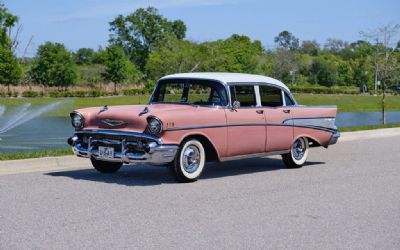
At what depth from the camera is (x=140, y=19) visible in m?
109

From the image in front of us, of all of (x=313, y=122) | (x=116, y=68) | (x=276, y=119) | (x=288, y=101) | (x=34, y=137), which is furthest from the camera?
(x=116, y=68)

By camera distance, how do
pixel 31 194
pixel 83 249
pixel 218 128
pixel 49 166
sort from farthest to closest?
1. pixel 49 166
2. pixel 218 128
3. pixel 31 194
4. pixel 83 249

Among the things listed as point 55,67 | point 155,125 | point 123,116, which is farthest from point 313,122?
point 55,67

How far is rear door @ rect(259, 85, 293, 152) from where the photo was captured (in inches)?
424

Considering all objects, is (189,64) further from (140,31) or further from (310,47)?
(310,47)

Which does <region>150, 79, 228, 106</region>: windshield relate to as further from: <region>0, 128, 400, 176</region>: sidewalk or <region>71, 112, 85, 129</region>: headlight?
<region>0, 128, 400, 176</region>: sidewalk

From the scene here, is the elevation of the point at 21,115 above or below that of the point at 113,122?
below

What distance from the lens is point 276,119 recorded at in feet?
35.7

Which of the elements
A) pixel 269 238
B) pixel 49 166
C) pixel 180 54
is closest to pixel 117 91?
pixel 180 54

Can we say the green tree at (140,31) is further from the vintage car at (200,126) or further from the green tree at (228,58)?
the vintage car at (200,126)

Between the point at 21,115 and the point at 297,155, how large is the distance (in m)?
25.2

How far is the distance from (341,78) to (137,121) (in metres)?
91.3

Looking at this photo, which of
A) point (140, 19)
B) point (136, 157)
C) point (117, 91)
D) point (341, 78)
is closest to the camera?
point (136, 157)

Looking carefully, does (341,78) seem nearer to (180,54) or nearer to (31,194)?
(180,54)
